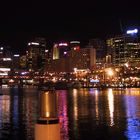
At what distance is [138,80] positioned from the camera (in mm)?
192000

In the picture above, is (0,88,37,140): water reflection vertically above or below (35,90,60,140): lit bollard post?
below

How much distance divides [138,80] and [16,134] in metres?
175

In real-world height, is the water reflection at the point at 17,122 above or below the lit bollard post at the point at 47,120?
below

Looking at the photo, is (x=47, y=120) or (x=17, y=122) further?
(x=17, y=122)

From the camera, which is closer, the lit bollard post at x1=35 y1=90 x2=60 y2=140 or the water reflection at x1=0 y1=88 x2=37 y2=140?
the lit bollard post at x1=35 y1=90 x2=60 y2=140

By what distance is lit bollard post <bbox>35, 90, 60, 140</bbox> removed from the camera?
4.02 metres

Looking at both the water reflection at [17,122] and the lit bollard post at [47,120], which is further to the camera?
the water reflection at [17,122]

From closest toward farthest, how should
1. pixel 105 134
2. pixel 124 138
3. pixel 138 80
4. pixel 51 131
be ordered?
pixel 51 131, pixel 124 138, pixel 105 134, pixel 138 80

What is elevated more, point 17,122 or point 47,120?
point 47,120

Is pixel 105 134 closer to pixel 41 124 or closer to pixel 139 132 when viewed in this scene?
pixel 139 132

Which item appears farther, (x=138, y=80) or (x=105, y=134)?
(x=138, y=80)

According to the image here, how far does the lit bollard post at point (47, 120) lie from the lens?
4.02m

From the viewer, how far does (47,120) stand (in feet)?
13.4

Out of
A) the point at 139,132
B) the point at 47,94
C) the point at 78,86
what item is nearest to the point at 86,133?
the point at 139,132
